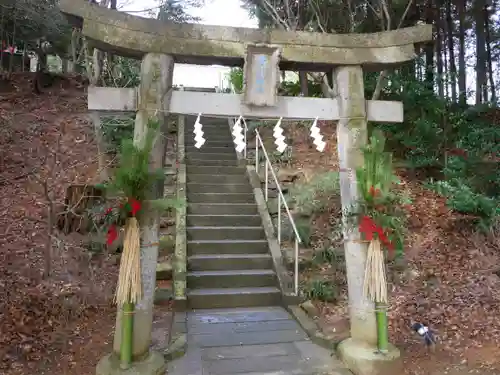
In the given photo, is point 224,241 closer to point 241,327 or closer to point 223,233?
point 223,233

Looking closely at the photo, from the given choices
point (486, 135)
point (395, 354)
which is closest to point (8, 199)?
point (395, 354)

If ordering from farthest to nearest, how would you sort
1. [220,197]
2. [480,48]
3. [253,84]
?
[480,48]
[220,197]
[253,84]

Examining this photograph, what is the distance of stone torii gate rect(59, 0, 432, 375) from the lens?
3.79m

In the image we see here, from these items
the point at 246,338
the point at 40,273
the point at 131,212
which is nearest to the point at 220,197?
the point at 40,273

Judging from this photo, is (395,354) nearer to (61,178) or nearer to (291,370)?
(291,370)

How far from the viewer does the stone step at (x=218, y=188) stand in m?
8.05

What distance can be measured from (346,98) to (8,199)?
6476 mm

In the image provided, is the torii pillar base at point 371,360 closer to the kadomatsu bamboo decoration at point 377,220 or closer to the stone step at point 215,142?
the kadomatsu bamboo decoration at point 377,220

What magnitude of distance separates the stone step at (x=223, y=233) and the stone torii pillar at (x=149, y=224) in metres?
2.91

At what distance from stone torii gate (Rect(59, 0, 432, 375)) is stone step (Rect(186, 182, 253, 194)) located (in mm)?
4042

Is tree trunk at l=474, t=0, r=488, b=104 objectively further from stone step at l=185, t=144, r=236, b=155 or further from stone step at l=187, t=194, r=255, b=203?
stone step at l=187, t=194, r=255, b=203

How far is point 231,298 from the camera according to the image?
568 cm

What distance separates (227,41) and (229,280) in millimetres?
3501

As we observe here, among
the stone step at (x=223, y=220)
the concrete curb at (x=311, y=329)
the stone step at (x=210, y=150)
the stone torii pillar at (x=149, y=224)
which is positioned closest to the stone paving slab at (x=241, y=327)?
the concrete curb at (x=311, y=329)
